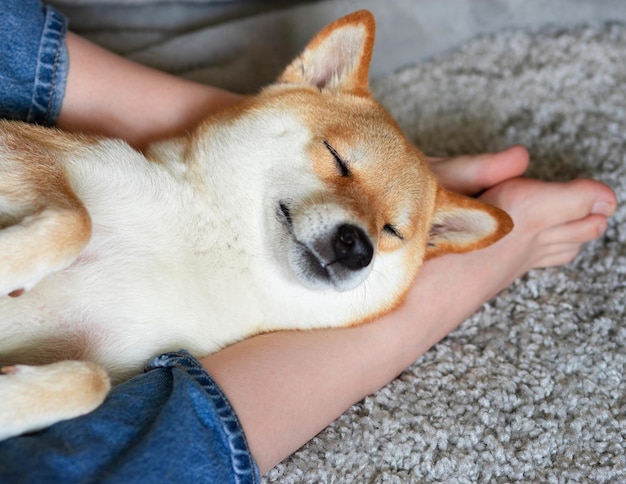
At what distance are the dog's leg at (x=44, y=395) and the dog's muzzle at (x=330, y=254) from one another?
21.6 inches

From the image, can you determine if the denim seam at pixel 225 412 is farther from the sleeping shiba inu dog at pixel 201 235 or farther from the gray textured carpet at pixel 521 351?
the gray textured carpet at pixel 521 351

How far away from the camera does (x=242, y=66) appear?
9.74 ft

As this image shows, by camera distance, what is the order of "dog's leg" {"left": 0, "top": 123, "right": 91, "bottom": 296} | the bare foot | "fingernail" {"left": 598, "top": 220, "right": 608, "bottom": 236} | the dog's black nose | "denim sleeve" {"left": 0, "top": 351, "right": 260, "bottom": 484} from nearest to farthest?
"denim sleeve" {"left": 0, "top": 351, "right": 260, "bottom": 484} → "dog's leg" {"left": 0, "top": 123, "right": 91, "bottom": 296} → the dog's black nose → the bare foot → "fingernail" {"left": 598, "top": 220, "right": 608, "bottom": 236}

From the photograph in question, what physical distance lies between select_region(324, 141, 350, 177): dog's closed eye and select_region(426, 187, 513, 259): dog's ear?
386mm

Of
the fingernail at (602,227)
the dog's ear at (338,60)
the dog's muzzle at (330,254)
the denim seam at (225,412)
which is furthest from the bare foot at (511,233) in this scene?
the denim seam at (225,412)

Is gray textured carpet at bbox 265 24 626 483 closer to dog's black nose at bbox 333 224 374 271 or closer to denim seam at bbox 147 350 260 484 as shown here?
denim seam at bbox 147 350 260 484

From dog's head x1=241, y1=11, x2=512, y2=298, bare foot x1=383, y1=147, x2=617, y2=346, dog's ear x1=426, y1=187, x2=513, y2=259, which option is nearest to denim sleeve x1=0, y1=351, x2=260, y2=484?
dog's head x1=241, y1=11, x2=512, y2=298

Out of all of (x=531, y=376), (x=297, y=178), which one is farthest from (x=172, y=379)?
(x=531, y=376)

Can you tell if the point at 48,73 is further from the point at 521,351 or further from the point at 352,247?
the point at 521,351

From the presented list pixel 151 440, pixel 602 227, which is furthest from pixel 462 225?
pixel 151 440

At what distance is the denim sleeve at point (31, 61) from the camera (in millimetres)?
1967

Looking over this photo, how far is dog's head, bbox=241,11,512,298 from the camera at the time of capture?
1684 mm

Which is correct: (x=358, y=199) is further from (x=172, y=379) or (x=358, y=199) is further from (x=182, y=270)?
(x=172, y=379)

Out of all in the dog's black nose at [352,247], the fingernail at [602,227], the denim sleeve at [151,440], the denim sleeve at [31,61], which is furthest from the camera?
the fingernail at [602,227]
